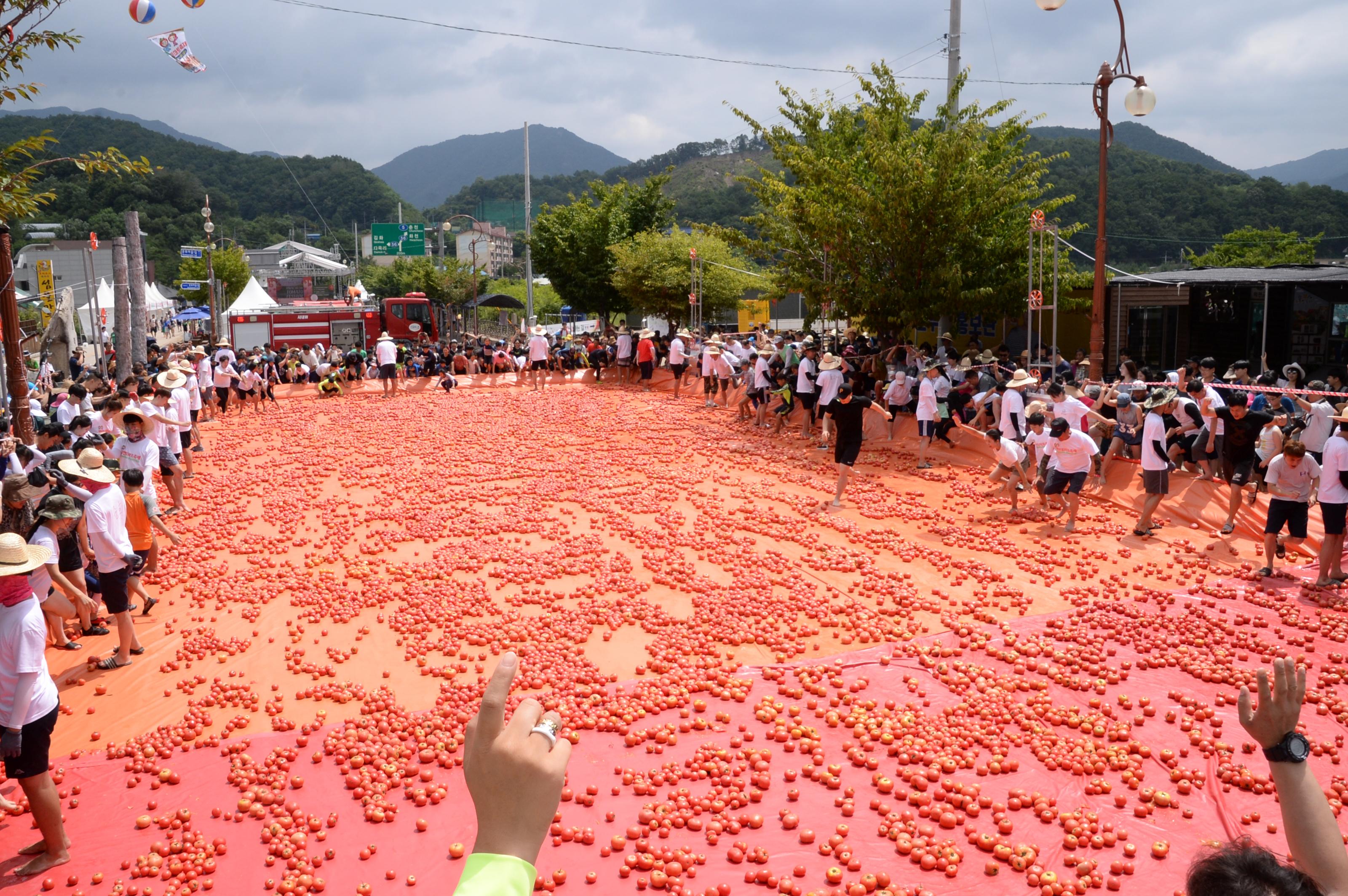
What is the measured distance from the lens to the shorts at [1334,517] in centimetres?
945

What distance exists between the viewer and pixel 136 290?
73.9ft

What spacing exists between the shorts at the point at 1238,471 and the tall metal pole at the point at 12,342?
14.2m


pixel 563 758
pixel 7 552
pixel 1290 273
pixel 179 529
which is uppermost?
pixel 1290 273

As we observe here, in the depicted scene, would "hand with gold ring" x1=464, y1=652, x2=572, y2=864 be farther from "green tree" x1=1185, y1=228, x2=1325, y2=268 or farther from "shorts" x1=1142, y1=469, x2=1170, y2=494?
"green tree" x1=1185, y1=228, x2=1325, y2=268

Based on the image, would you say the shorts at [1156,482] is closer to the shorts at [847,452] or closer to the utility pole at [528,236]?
the shorts at [847,452]

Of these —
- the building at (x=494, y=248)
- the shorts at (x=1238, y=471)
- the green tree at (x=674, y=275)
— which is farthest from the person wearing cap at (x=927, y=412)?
the building at (x=494, y=248)

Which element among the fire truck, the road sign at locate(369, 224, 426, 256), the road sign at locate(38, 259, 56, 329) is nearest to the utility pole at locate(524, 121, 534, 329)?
the fire truck

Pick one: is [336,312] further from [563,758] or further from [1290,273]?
[563,758]

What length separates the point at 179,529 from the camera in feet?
40.6

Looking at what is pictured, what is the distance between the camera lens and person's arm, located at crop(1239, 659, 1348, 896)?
2.41 metres

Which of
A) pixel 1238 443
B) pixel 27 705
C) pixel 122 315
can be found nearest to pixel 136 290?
pixel 122 315

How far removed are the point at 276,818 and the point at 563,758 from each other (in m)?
5.22

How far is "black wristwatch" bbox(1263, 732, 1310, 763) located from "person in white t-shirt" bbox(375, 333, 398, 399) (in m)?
25.5

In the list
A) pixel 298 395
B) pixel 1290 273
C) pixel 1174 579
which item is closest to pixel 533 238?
pixel 298 395
